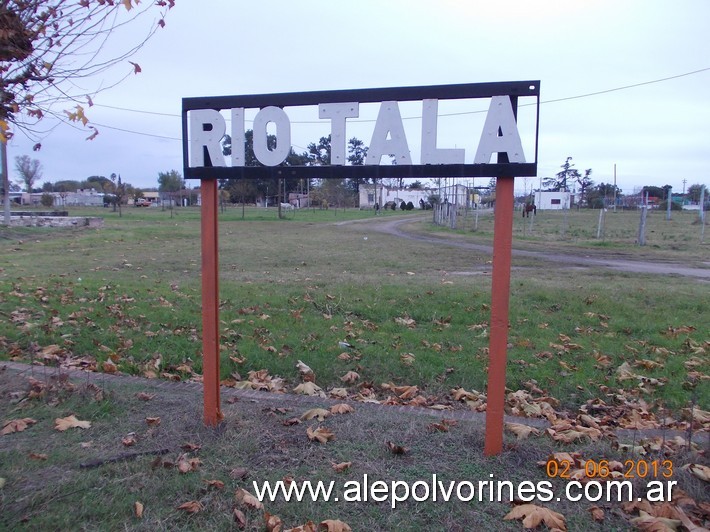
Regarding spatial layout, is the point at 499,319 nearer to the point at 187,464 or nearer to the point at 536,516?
the point at 536,516

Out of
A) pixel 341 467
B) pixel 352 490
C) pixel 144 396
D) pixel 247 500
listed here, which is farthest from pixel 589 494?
pixel 144 396

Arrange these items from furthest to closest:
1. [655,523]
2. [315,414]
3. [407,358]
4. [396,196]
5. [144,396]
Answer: [396,196] → [407,358] → [144,396] → [315,414] → [655,523]

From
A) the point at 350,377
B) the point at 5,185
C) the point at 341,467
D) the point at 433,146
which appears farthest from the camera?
the point at 5,185

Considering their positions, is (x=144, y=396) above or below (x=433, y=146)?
below

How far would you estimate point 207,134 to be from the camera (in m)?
4.49

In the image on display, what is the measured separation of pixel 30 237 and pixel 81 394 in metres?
20.4

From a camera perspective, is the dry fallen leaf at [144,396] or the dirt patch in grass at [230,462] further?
the dry fallen leaf at [144,396]

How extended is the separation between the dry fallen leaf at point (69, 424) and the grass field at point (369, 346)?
0.15m

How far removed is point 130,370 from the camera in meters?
6.36

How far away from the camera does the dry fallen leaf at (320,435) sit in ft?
13.6

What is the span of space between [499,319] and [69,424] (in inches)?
127

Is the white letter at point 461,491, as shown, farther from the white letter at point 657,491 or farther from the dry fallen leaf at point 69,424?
the dry fallen leaf at point 69,424

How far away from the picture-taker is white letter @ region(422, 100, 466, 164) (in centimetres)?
402

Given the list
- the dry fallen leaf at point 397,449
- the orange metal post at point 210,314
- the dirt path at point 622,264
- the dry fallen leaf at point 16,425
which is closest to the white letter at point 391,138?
the orange metal post at point 210,314
